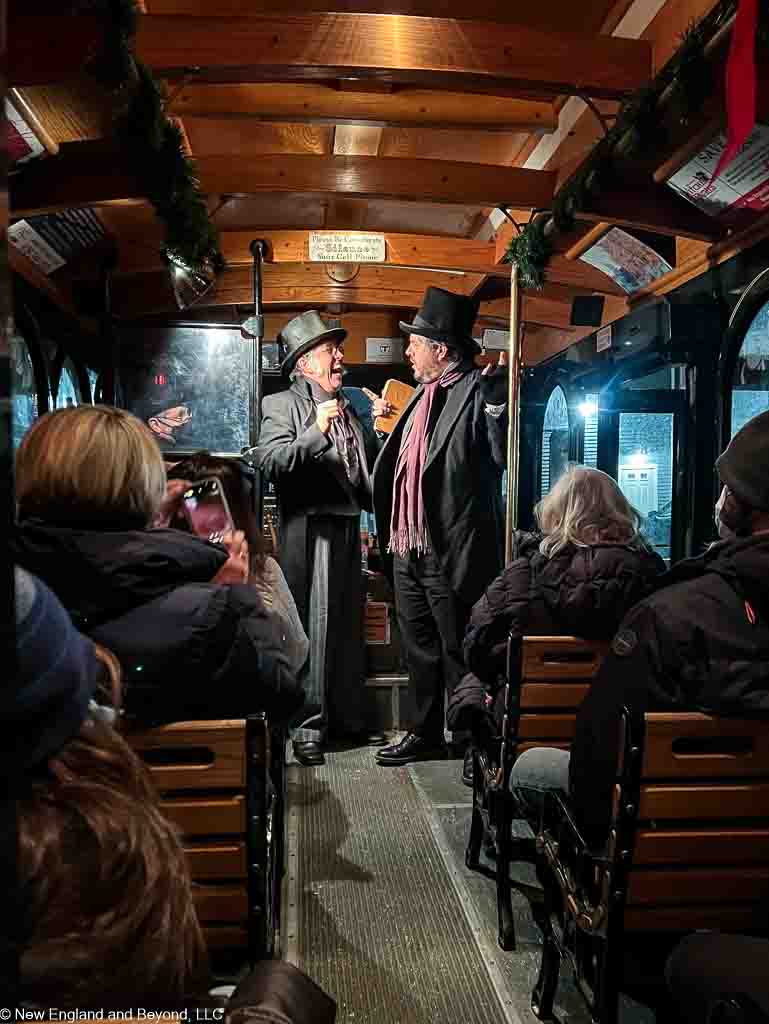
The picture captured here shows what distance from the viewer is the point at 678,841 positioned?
1.50 m

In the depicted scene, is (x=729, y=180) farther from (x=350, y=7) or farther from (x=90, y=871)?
(x=90, y=871)

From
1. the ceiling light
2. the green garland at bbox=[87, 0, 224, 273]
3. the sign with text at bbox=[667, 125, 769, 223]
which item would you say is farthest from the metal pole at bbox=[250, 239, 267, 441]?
the sign with text at bbox=[667, 125, 769, 223]

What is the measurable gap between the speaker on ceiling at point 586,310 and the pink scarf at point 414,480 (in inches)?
34.2

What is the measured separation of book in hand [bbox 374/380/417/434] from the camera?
4129 mm

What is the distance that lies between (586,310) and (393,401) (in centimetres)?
121

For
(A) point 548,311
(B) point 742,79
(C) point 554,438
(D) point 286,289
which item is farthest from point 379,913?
(C) point 554,438

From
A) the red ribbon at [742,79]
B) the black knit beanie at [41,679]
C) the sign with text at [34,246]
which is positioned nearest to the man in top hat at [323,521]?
the sign with text at [34,246]

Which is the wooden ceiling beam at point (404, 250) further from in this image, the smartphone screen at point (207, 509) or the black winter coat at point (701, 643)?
the black winter coat at point (701, 643)

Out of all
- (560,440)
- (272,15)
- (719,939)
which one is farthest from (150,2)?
(560,440)

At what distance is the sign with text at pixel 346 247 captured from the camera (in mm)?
4172

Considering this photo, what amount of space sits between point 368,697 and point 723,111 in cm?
308

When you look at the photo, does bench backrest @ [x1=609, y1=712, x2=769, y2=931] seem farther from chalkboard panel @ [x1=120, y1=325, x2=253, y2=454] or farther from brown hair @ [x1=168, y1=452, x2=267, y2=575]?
chalkboard panel @ [x1=120, y1=325, x2=253, y2=454]

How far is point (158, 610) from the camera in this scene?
1382mm

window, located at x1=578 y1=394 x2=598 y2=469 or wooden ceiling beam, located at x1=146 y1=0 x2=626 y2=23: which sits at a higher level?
wooden ceiling beam, located at x1=146 y1=0 x2=626 y2=23
